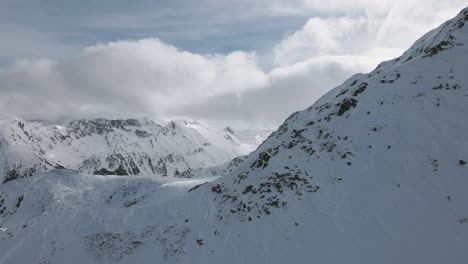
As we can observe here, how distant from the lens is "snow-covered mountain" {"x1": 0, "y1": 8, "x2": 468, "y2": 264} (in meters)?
27.5

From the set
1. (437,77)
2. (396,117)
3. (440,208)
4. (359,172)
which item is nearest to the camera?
(440,208)

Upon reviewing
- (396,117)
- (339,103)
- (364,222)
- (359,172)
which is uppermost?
(339,103)

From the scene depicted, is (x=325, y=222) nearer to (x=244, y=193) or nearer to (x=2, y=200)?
(x=244, y=193)

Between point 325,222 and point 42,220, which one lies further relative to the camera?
point 42,220

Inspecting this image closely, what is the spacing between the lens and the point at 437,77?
3988cm

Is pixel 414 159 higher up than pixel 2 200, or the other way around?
pixel 2 200

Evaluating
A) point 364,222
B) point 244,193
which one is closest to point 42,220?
point 244,193

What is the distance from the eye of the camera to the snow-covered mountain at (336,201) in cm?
2747

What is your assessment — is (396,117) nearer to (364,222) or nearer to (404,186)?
(404,186)

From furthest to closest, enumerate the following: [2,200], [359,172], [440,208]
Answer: [2,200]
[359,172]
[440,208]

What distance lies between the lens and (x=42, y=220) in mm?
41625

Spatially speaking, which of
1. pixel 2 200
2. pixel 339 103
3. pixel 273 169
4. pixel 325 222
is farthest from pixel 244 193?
pixel 2 200

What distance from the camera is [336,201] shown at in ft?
105

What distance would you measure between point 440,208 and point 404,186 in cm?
343
